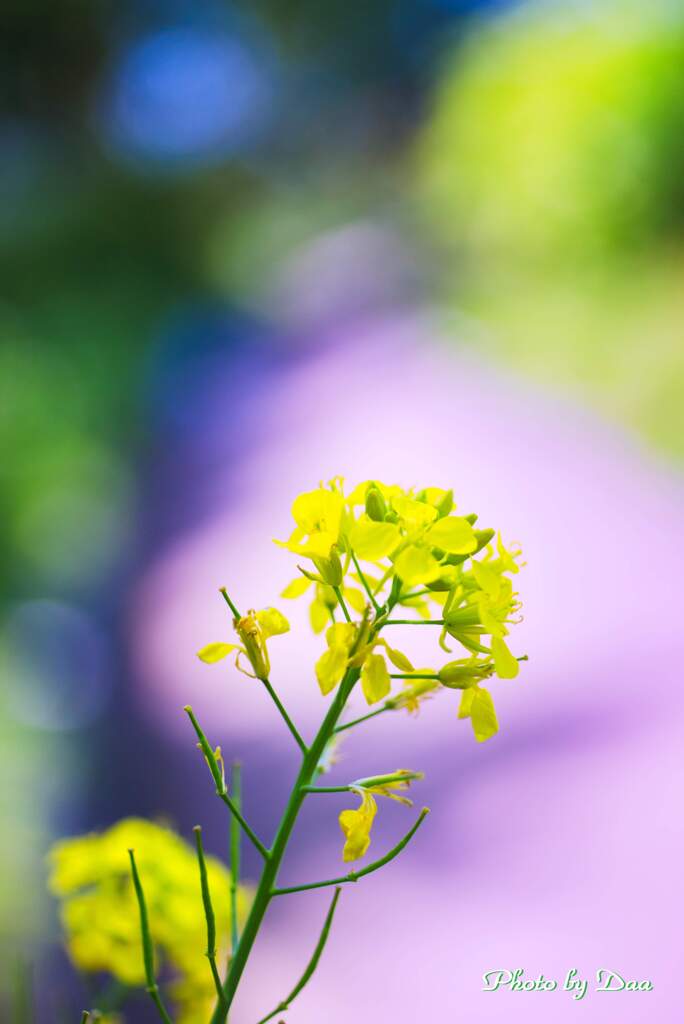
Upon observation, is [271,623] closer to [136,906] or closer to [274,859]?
[274,859]

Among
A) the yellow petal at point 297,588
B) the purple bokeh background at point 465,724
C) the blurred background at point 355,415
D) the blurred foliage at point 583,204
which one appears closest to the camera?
the yellow petal at point 297,588

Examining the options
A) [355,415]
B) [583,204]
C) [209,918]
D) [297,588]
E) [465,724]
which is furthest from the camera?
[583,204]

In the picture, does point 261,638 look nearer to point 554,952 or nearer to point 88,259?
point 554,952

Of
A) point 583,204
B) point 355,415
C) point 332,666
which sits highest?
point 583,204

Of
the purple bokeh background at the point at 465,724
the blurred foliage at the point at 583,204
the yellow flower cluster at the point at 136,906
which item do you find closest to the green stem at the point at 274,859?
the yellow flower cluster at the point at 136,906

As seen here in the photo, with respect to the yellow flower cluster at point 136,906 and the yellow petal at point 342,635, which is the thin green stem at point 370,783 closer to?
the yellow petal at point 342,635

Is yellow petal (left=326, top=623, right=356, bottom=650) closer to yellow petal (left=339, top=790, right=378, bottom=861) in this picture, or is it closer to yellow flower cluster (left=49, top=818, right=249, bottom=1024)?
yellow petal (left=339, top=790, right=378, bottom=861)

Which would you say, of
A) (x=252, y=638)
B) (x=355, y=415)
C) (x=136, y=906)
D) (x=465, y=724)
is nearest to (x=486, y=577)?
(x=252, y=638)
